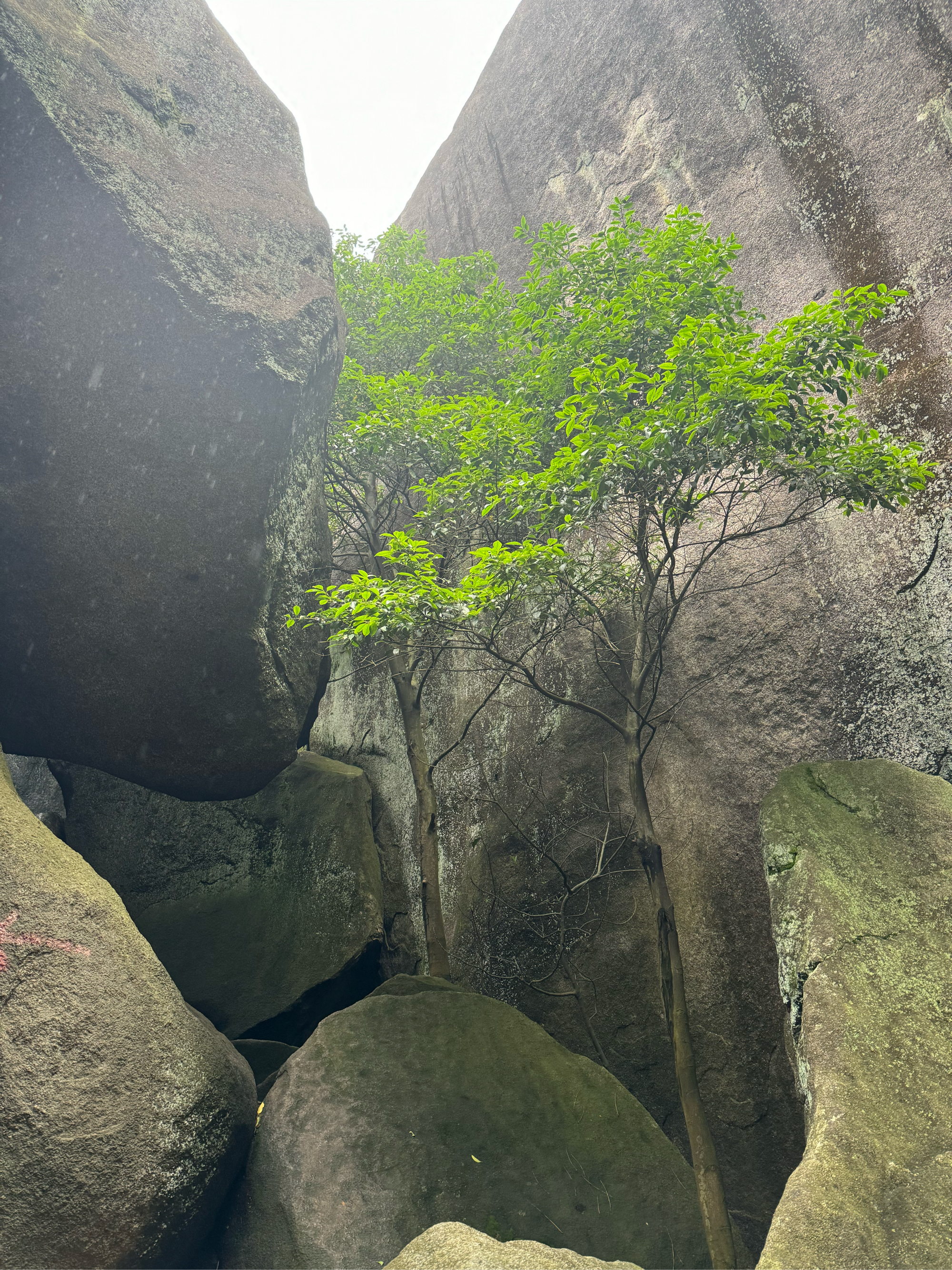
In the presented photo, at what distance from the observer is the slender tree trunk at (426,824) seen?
6.85 metres

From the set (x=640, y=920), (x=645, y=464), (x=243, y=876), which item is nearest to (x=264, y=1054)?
(x=243, y=876)

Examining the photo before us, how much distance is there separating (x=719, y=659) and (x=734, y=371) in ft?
10.2

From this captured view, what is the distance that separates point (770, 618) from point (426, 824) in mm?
3697

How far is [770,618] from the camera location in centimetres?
685

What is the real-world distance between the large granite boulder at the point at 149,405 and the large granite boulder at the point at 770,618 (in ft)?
11.1

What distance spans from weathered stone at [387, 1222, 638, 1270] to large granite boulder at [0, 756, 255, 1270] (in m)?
1.42

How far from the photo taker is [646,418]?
5.08 metres

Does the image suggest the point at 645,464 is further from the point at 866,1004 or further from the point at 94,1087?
the point at 94,1087

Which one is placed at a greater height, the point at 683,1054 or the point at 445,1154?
the point at 683,1054

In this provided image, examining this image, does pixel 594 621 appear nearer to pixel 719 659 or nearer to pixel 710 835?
pixel 719 659

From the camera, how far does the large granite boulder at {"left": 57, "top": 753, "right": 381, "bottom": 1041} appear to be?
23.8 feet

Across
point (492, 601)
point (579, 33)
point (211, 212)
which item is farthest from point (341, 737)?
point (579, 33)

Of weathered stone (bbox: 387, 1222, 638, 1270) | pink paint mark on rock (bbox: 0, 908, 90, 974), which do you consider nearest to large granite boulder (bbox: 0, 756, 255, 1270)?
pink paint mark on rock (bbox: 0, 908, 90, 974)

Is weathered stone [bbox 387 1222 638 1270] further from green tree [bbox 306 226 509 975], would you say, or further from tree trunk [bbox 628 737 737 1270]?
green tree [bbox 306 226 509 975]
